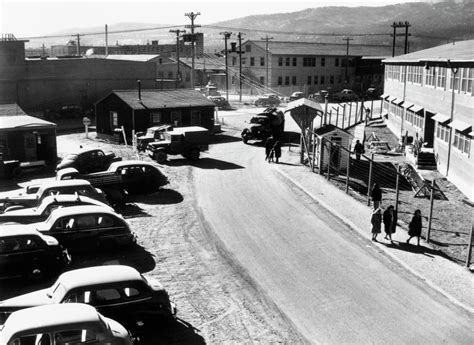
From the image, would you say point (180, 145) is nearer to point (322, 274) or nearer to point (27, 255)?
point (322, 274)

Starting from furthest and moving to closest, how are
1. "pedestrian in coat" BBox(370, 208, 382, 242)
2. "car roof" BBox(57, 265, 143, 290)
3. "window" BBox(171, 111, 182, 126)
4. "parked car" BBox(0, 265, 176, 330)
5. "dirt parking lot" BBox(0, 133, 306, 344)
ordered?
"window" BBox(171, 111, 182, 126)
"pedestrian in coat" BBox(370, 208, 382, 242)
"dirt parking lot" BBox(0, 133, 306, 344)
"car roof" BBox(57, 265, 143, 290)
"parked car" BBox(0, 265, 176, 330)

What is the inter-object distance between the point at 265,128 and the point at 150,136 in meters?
9.38

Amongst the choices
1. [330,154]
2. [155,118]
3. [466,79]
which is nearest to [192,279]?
[330,154]

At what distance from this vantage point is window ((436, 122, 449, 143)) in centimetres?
3246

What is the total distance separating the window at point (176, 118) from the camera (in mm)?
42688

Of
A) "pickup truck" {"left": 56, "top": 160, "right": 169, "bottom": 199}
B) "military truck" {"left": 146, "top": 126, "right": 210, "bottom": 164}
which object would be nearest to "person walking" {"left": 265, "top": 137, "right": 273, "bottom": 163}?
"military truck" {"left": 146, "top": 126, "right": 210, "bottom": 164}

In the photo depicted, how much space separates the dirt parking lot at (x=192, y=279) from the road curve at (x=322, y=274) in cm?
52

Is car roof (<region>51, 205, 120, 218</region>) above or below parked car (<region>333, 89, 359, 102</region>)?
above

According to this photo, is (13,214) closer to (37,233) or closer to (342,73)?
(37,233)

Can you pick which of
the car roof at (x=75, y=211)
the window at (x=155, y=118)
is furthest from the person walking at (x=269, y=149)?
the car roof at (x=75, y=211)

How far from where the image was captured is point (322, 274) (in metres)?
16.9

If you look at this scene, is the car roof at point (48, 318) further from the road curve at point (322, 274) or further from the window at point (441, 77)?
the window at point (441, 77)

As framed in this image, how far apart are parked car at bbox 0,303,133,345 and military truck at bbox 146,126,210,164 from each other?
23476mm

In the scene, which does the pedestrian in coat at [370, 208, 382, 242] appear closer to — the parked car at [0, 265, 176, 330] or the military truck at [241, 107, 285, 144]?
the parked car at [0, 265, 176, 330]
